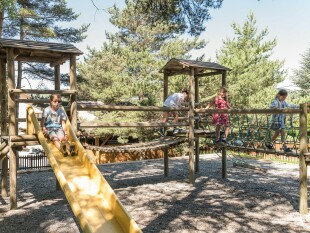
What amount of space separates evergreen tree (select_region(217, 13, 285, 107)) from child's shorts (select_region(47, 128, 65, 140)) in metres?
17.9

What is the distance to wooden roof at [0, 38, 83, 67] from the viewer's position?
7.02 metres

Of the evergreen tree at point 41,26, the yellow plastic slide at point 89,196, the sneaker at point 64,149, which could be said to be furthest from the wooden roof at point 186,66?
the evergreen tree at point 41,26

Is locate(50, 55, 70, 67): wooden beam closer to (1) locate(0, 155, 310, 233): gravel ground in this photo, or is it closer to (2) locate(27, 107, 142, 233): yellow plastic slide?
(2) locate(27, 107, 142, 233): yellow plastic slide

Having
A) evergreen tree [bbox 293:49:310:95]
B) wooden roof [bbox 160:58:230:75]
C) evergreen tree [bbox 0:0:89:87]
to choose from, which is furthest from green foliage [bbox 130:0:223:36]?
evergreen tree [bbox 293:49:310:95]

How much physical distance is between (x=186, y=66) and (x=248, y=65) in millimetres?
17752

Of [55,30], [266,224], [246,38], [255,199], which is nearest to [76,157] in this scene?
[266,224]

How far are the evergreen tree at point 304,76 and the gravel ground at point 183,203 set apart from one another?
112 feet

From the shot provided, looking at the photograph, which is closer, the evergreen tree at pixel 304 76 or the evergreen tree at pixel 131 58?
the evergreen tree at pixel 131 58

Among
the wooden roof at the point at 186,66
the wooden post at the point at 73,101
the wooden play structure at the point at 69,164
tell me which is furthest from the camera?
the wooden roof at the point at 186,66

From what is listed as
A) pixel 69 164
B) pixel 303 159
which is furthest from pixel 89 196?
pixel 303 159

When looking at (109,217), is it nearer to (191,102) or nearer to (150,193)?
(150,193)

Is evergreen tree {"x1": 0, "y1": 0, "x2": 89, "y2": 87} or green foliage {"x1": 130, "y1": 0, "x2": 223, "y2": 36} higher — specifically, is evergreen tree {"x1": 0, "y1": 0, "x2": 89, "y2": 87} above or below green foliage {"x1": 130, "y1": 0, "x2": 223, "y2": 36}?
above

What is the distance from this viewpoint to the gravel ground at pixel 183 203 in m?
5.91

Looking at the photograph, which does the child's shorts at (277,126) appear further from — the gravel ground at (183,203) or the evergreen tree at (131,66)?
the evergreen tree at (131,66)
